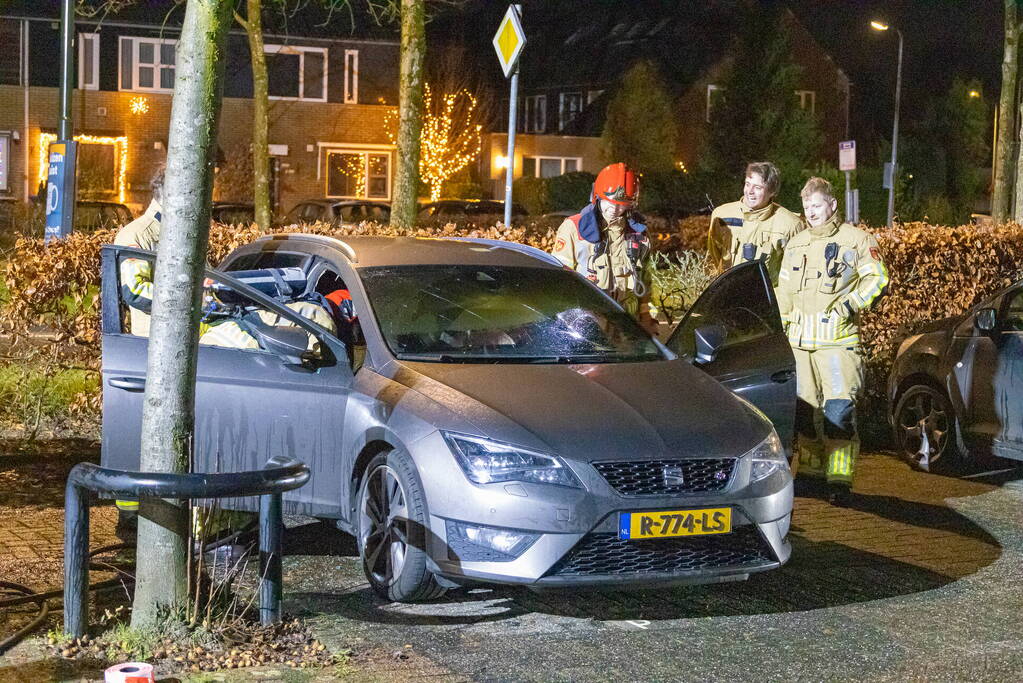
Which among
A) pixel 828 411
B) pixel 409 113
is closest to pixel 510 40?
pixel 409 113

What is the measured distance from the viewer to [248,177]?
41.2 metres

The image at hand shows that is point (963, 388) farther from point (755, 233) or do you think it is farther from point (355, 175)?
point (355, 175)

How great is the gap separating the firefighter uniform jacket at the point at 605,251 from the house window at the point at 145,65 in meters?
35.5

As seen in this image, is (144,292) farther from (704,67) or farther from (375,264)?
(704,67)

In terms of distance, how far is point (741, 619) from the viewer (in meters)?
6.19

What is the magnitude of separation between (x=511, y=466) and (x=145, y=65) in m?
39.4

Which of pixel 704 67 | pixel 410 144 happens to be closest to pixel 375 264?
pixel 410 144

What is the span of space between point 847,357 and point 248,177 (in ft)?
112

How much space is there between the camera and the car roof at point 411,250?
287 inches

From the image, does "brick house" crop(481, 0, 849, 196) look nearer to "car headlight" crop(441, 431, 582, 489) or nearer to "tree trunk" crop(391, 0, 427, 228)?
"tree trunk" crop(391, 0, 427, 228)

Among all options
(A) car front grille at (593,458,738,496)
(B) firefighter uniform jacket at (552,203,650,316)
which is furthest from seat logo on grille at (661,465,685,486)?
(B) firefighter uniform jacket at (552,203,650,316)

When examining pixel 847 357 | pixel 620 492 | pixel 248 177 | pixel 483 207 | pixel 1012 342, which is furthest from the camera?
pixel 248 177

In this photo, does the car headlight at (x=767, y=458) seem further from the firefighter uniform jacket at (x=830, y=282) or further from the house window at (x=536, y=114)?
the house window at (x=536, y=114)

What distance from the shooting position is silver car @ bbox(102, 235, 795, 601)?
5750 mm
